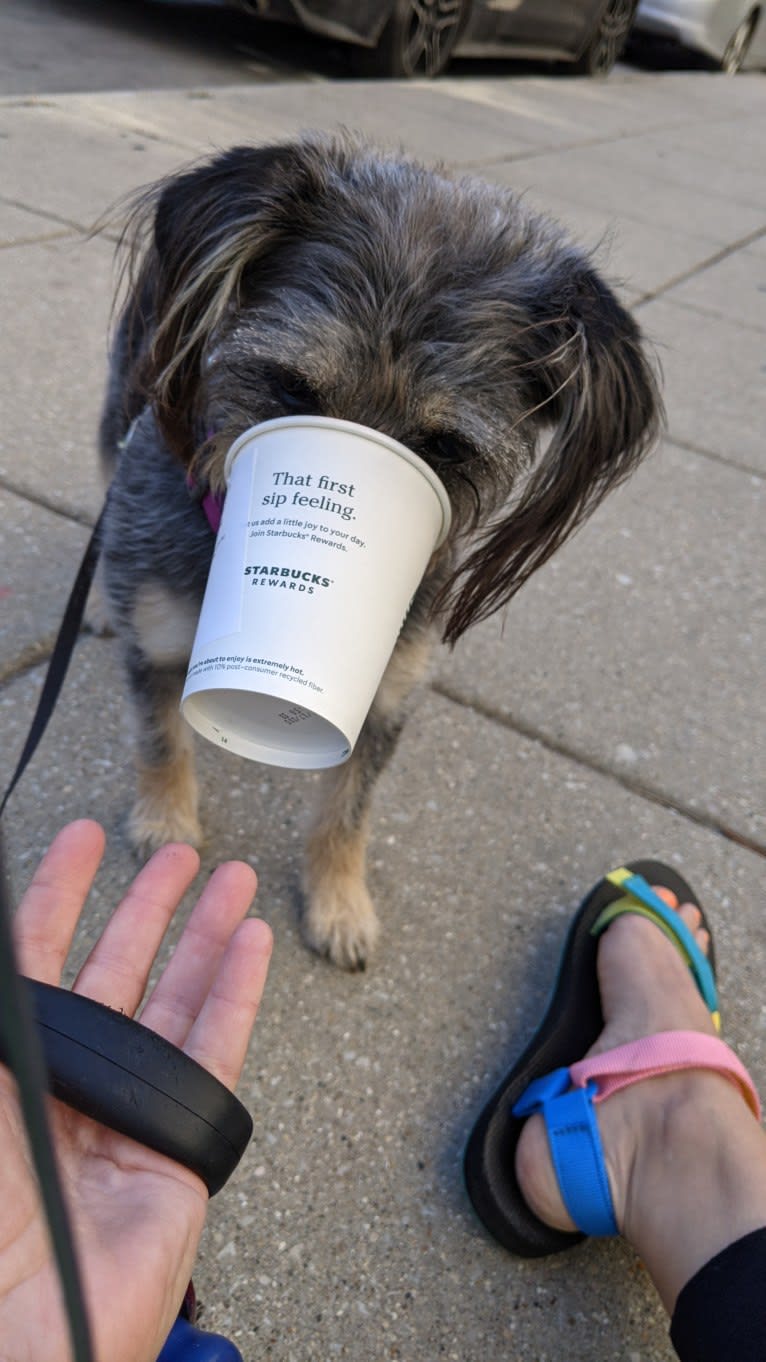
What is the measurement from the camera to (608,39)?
13.0 metres

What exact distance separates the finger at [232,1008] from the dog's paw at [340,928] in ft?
2.12

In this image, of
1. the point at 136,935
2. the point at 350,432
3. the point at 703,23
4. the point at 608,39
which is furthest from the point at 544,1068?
the point at 703,23

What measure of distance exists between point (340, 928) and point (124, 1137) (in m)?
0.93

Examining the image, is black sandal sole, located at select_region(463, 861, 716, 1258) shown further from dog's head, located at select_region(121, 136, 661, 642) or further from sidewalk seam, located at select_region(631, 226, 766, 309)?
sidewalk seam, located at select_region(631, 226, 766, 309)

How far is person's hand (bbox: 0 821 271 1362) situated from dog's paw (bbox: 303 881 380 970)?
51 cm

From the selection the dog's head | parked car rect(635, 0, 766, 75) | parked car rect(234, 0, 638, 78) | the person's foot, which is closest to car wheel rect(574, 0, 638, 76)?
parked car rect(234, 0, 638, 78)

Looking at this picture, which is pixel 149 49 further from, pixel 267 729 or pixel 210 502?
pixel 267 729

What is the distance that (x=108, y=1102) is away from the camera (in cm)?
132

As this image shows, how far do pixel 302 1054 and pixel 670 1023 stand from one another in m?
0.76

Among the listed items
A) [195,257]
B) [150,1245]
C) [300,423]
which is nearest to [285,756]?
[300,423]

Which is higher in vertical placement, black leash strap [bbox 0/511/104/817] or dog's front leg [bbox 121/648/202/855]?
black leash strap [bbox 0/511/104/817]

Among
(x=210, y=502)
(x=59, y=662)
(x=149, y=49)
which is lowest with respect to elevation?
(x=59, y=662)

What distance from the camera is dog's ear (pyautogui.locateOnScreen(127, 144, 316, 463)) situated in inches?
75.1

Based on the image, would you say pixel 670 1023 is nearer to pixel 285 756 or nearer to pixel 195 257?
pixel 285 756
